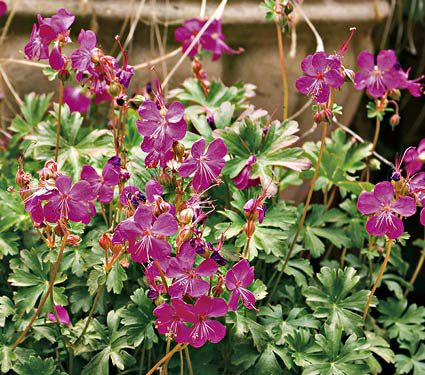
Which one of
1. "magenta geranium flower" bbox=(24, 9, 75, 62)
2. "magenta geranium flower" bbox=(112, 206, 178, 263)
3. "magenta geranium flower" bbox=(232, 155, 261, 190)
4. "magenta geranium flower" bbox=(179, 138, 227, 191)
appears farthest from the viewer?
"magenta geranium flower" bbox=(232, 155, 261, 190)

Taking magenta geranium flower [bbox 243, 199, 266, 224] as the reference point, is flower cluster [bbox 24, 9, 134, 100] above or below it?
above

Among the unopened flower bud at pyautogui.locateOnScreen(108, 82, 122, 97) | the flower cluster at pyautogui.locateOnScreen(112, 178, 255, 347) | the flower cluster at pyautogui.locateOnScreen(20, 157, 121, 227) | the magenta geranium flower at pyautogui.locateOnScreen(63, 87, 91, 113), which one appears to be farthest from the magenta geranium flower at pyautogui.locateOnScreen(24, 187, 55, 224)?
the magenta geranium flower at pyautogui.locateOnScreen(63, 87, 91, 113)

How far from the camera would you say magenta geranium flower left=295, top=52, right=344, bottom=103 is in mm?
1257

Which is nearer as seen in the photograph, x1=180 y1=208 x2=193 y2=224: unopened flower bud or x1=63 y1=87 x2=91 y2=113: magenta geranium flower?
x1=180 y1=208 x2=193 y2=224: unopened flower bud

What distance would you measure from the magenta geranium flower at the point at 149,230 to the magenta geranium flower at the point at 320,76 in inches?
13.9

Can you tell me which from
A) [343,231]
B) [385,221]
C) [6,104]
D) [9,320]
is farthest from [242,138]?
[6,104]

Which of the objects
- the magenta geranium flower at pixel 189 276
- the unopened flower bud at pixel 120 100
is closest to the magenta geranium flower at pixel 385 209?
the magenta geranium flower at pixel 189 276

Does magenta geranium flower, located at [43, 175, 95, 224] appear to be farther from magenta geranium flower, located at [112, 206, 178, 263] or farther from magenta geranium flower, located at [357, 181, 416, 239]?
magenta geranium flower, located at [357, 181, 416, 239]

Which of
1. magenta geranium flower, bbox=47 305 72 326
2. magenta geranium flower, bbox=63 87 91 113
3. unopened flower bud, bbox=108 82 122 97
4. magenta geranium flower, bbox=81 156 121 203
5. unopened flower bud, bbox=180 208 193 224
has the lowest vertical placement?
magenta geranium flower, bbox=47 305 72 326

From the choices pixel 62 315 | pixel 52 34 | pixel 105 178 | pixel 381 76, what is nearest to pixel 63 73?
pixel 52 34

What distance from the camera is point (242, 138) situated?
4.99 feet

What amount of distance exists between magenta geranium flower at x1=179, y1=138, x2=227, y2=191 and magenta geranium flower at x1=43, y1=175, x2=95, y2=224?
142 millimetres

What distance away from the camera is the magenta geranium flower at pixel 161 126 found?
114 centimetres

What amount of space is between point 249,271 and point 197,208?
0.12m
